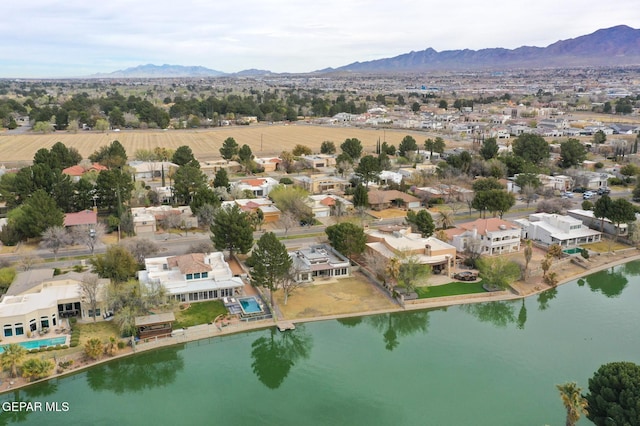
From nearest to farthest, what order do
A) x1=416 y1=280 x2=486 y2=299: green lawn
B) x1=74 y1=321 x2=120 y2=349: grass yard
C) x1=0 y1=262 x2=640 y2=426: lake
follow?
x1=0 y1=262 x2=640 y2=426: lake → x1=74 y1=321 x2=120 y2=349: grass yard → x1=416 y1=280 x2=486 y2=299: green lawn

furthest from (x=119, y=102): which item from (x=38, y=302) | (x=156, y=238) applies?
(x=38, y=302)

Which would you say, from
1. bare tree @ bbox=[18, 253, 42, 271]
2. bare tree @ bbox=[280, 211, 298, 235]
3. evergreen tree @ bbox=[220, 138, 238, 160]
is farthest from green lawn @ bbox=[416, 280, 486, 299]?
evergreen tree @ bbox=[220, 138, 238, 160]

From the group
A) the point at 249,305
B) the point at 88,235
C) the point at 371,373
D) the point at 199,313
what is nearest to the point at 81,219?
the point at 88,235

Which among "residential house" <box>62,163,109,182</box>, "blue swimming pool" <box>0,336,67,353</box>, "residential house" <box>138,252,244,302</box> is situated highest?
"residential house" <box>62,163,109,182</box>

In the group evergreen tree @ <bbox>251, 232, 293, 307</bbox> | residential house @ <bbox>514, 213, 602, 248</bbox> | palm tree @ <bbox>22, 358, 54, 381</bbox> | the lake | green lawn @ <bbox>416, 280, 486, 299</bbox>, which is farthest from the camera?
residential house @ <bbox>514, 213, 602, 248</bbox>

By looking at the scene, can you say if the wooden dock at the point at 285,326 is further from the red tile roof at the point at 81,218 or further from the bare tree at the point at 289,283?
the red tile roof at the point at 81,218

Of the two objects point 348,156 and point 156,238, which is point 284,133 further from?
point 156,238

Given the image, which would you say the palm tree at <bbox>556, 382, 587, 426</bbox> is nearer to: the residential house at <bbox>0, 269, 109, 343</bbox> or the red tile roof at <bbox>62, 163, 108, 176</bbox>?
the residential house at <bbox>0, 269, 109, 343</bbox>

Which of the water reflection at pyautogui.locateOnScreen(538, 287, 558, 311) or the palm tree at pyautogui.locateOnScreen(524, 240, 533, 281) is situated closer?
the water reflection at pyautogui.locateOnScreen(538, 287, 558, 311)

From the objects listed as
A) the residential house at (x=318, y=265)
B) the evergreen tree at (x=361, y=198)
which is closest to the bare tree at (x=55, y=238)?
the residential house at (x=318, y=265)
